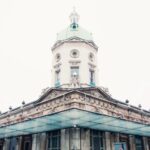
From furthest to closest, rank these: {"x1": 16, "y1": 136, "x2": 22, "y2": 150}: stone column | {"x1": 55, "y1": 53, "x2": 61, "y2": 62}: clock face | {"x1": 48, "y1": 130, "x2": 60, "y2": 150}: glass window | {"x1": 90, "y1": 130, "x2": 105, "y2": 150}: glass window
A: {"x1": 55, "y1": 53, "x2": 61, "y2": 62}: clock face, {"x1": 16, "y1": 136, "x2": 22, "y2": 150}: stone column, {"x1": 48, "y1": 130, "x2": 60, "y2": 150}: glass window, {"x1": 90, "y1": 130, "x2": 105, "y2": 150}: glass window

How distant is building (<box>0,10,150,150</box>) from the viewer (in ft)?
63.1

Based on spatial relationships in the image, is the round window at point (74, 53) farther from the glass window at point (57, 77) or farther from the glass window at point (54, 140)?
the glass window at point (54, 140)

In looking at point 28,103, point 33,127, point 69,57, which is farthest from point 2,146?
point 69,57

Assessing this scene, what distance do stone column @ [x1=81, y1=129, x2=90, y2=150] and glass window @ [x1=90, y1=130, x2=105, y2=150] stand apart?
0.99 meters

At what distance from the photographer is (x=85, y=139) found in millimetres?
19969

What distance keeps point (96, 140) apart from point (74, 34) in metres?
14.8

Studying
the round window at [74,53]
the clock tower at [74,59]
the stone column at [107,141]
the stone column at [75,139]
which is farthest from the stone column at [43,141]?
the round window at [74,53]

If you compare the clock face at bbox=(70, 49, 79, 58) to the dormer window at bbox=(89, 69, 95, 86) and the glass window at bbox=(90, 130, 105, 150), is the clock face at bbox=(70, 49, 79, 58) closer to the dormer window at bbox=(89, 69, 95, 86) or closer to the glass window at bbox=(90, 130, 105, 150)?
the dormer window at bbox=(89, 69, 95, 86)

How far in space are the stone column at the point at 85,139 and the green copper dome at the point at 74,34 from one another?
45.4ft

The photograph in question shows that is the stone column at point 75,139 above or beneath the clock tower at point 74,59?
beneath

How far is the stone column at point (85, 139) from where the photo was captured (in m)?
19.7

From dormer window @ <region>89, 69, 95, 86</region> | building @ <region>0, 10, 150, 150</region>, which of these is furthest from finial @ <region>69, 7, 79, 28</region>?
dormer window @ <region>89, 69, 95, 86</region>

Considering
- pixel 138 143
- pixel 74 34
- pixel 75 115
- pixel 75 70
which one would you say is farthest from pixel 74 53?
pixel 138 143

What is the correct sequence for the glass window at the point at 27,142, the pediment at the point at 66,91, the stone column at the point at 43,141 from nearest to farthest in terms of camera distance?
the stone column at the point at 43,141 < the pediment at the point at 66,91 < the glass window at the point at 27,142
